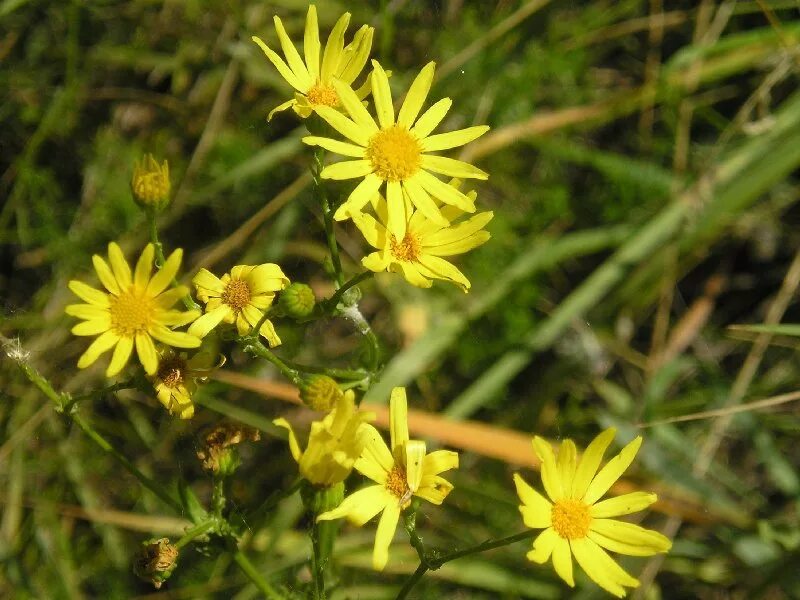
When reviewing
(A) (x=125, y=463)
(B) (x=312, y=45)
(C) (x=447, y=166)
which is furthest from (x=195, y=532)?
(B) (x=312, y=45)

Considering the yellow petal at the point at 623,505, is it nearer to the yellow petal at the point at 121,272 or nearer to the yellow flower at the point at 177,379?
the yellow flower at the point at 177,379

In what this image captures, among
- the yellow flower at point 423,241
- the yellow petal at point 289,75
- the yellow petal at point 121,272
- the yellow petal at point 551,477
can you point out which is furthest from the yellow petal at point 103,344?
the yellow petal at point 551,477

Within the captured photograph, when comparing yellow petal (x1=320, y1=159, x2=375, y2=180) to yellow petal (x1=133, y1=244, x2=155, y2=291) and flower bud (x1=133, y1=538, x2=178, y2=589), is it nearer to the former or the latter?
yellow petal (x1=133, y1=244, x2=155, y2=291)

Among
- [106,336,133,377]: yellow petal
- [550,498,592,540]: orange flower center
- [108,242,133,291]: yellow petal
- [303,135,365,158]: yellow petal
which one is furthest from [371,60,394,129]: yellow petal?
[550,498,592,540]: orange flower center

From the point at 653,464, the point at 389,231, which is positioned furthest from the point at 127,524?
the point at 653,464

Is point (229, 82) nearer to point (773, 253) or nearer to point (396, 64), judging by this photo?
point (396, 64)

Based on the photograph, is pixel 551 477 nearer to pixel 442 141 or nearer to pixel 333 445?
pixel 333 445

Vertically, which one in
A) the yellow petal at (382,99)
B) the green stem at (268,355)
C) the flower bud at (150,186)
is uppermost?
the yellow petal at (382,99)
